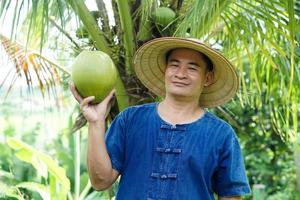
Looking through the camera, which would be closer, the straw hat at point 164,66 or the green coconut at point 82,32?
the straw hat at point 164,66

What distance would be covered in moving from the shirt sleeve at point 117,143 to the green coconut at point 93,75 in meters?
0.21

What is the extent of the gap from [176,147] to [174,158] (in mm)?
37

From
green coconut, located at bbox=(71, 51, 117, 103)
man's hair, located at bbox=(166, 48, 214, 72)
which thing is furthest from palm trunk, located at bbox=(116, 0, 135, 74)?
green coconut, located at bbox=(71, 51, 117, 103)

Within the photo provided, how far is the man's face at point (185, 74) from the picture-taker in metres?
1.88

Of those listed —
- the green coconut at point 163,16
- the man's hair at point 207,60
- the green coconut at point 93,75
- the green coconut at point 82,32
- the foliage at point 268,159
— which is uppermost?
the green coconut at point 163,16

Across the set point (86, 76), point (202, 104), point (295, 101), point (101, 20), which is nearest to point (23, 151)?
point (101, 20)

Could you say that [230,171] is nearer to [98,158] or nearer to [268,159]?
[98,158]

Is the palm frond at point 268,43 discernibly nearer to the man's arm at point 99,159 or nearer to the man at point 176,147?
the man at point 176,147

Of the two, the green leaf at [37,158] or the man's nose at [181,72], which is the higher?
the man's nose at [181,72]

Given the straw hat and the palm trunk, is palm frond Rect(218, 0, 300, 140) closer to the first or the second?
the straw hat

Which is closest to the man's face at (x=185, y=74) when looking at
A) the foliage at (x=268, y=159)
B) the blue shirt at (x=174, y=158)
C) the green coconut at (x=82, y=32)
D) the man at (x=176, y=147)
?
the man at (x=176, y=147)

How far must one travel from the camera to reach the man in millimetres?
1876

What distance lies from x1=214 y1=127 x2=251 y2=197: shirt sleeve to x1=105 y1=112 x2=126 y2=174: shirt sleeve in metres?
0.31

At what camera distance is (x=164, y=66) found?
2.11 meters
